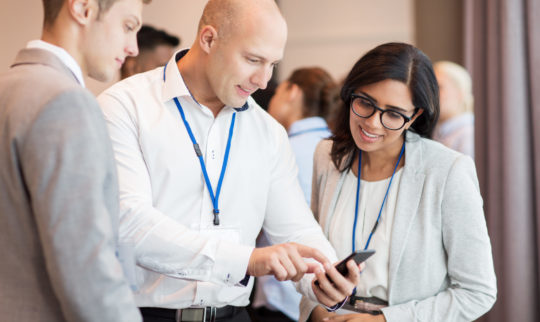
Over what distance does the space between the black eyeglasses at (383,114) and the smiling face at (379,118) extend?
1 cm

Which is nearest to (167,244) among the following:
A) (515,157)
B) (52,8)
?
(52,8)

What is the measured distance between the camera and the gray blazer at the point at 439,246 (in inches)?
68.9

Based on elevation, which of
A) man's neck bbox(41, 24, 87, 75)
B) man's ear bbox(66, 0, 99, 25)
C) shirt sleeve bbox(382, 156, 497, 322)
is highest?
man's ear bbox(66, 0, 99, 25)

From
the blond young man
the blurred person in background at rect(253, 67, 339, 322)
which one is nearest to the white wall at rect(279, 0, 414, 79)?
the blurred person in background at rect(253, 67, 339, 322)

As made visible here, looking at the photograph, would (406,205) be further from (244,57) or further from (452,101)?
(452,101)

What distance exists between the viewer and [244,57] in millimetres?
1747

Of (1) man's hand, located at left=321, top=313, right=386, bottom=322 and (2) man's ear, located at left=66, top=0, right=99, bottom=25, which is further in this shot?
(1) man's hand, located at left=321, top=313, right=386, bottom=322

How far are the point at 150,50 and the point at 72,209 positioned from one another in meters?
2.44

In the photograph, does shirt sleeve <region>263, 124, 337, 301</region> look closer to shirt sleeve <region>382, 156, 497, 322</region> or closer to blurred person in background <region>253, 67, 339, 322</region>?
shirt sleeve <region>382, 156, 497, 322</region>

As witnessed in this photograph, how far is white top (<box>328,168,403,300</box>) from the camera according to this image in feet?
6.03

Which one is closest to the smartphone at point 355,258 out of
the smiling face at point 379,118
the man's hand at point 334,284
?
the man's hand at point 334,284

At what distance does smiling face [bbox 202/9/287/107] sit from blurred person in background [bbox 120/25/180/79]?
149 centimetres

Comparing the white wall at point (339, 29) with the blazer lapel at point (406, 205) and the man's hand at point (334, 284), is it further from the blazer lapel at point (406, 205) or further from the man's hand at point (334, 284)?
the man's hand at point (334, 284)

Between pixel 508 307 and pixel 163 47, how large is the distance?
7.84ft
